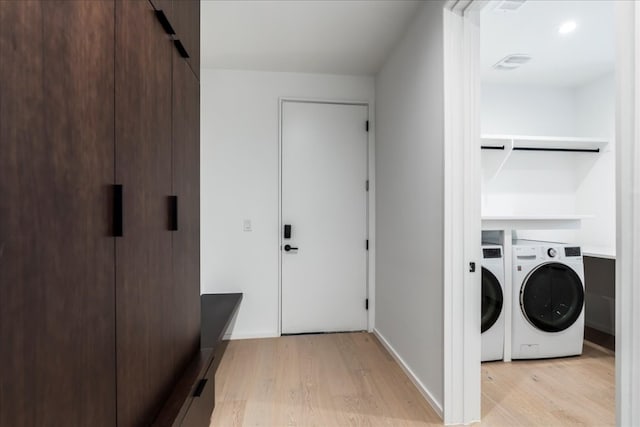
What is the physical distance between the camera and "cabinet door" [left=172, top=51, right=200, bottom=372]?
1.28 metres

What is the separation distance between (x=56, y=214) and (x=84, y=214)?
0.27 feet

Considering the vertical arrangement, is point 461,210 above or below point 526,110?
below

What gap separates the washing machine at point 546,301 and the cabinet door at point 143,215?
2547mm

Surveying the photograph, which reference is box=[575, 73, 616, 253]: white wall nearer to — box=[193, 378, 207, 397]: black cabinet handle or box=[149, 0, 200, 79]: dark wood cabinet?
box=[193, 378, 207, 397]: black cabinet handle

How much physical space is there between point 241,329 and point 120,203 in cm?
250

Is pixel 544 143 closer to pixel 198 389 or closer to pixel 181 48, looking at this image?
pixel 181 48

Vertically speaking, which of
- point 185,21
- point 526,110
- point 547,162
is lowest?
point 547,162

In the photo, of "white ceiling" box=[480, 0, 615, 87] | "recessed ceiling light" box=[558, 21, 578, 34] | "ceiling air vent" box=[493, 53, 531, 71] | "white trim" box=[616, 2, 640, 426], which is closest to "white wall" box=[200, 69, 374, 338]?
"white ceiling" box=[480, 0, 615, 87]

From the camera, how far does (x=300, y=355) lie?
8.76ft

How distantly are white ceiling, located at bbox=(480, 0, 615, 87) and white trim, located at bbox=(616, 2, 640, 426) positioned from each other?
1550mm

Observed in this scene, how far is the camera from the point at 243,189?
3.04 metres

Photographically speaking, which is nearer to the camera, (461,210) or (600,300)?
(461,210)

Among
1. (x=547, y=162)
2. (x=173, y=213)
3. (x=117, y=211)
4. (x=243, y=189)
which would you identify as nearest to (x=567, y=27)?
(x=547, y=162)

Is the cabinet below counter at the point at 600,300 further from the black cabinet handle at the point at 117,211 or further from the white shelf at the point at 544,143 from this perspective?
the black cabinet handle at the point at 117,211
